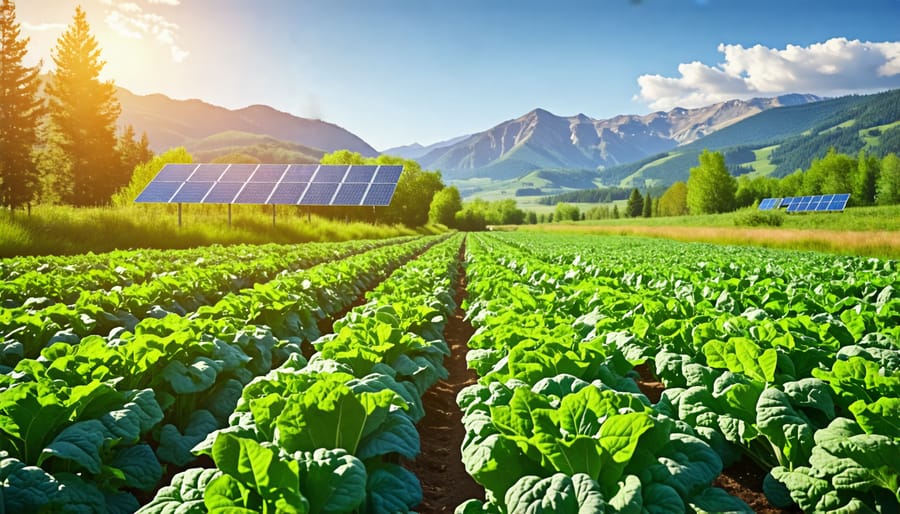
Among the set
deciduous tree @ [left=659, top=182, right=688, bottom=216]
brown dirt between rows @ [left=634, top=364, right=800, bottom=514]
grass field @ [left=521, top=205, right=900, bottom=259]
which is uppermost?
deciduous tree @ [left=659, top=182, right=688, bottom=216]

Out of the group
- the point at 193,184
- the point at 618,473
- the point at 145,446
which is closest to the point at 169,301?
the point at 145,446

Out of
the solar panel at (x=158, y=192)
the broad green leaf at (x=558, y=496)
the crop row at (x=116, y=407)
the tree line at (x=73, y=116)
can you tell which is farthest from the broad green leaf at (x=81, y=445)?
the tree line at (x=73, y=116)

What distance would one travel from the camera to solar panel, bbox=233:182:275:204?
99.8ft

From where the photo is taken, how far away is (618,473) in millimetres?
2381

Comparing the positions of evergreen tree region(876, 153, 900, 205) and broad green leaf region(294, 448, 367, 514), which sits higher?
evergreen tree region(876, 153, 900, 205)

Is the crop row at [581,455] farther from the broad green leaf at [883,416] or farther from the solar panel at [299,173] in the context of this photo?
the solar panel at [299,173]

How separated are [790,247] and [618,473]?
93.0 feet

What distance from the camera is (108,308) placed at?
6352 millimetres

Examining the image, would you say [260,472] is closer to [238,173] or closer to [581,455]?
[581,455]

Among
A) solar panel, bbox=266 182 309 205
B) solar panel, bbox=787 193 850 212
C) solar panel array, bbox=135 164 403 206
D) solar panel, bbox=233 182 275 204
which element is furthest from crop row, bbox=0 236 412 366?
solar panel, bbox=787 193 850 212

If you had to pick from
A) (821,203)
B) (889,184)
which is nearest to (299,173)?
(821,203)

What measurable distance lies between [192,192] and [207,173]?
3.46 m

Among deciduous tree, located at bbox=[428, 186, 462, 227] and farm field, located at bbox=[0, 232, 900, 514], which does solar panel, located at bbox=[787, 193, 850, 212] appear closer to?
deciduous tree, located at bbox=[428, 186, 462, 227]

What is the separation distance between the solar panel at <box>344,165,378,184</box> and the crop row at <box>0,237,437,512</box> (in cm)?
3099
